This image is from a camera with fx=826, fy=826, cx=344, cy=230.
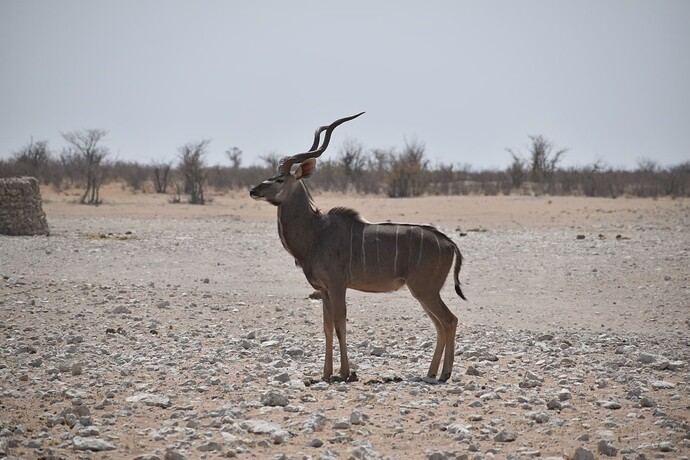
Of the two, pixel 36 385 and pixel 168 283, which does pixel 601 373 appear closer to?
pixel 36 385

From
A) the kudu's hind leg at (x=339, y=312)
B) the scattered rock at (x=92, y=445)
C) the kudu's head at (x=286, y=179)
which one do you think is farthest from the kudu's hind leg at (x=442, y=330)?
the scattered rock at (x=92, y=445)

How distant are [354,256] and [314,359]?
5.51 feet

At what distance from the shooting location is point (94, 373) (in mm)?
9062

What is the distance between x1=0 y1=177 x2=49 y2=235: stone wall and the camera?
78.8ft

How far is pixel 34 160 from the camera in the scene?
5250 cm

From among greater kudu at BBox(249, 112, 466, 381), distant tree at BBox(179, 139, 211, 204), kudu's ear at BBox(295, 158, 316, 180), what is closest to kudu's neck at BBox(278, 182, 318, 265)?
greater kudu at BBox(249, 112, 466, 381)

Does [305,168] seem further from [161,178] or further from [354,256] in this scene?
[161,178]

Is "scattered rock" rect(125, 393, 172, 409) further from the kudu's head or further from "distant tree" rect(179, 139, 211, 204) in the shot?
"distant tree" rect(179, 139, 211, 204)

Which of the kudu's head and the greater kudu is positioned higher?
the kudu's head

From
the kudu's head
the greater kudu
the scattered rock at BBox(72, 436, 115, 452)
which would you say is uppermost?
the kudu's head

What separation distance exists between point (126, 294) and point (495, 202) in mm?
29044

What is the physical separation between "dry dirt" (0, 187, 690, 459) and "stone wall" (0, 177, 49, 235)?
1401 millimetres

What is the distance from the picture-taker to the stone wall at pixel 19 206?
2402cm

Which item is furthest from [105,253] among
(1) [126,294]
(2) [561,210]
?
(2) [561,210]
